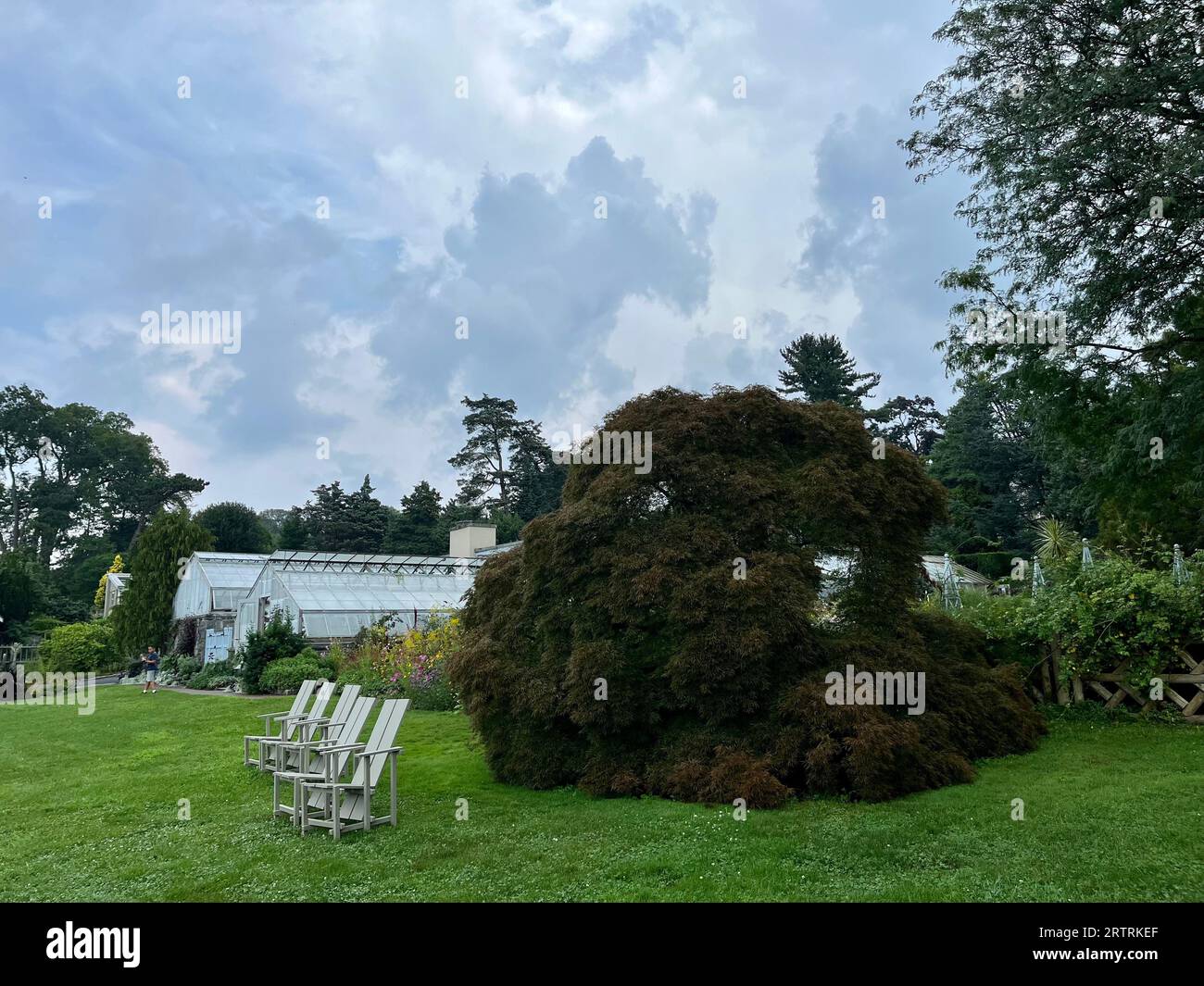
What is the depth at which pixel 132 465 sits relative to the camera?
62.4m

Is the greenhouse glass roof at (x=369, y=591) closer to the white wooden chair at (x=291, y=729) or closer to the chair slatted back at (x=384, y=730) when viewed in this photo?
the white wooden chair at (x=291, y=729)

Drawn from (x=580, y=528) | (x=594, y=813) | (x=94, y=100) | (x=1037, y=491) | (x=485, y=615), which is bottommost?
(x=594, y=813)

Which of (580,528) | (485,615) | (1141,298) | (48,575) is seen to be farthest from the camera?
(48,575)

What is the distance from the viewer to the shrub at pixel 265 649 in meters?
20.7

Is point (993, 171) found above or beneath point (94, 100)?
beneath

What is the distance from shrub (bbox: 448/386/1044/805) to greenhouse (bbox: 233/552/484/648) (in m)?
15.2

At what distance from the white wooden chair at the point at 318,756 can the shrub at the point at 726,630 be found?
1.06 metres

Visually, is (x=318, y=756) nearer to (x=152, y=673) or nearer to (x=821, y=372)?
(x=152, y=673)

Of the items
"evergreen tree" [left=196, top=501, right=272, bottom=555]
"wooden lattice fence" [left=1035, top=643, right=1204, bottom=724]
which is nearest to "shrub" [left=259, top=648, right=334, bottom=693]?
"wooden lattice fence" [left=1035, top=643, right=1204, bottom=724]

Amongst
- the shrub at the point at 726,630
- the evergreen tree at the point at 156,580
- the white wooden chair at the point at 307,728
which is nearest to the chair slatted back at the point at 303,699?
the white wooden chair at the point at 307,728

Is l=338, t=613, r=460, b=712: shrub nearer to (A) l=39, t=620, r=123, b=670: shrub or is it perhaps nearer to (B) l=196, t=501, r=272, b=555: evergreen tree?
(A) l=39, t=620, r=123, b=670: shrub
